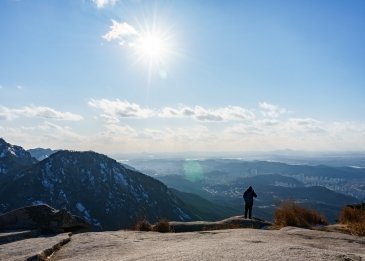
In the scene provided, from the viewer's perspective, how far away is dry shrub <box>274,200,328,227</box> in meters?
16.8

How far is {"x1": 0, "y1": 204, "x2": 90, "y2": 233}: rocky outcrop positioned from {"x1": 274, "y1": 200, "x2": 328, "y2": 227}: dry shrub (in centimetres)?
907

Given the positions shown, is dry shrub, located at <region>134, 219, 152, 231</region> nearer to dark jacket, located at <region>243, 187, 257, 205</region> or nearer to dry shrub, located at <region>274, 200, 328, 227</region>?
dry shrub, located at <region>274, 200, 328, 227</region>

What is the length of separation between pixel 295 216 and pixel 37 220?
424 inches

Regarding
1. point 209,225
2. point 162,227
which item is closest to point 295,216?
point 209,225

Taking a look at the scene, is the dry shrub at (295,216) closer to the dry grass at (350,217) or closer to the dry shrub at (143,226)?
the dry grass at (350,217)

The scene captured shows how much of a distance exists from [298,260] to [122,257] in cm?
408

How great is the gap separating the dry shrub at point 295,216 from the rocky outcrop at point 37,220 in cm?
907

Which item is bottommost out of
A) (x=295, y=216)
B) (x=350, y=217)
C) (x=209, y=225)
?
(x=209, y=225)

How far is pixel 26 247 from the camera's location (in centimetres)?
1147

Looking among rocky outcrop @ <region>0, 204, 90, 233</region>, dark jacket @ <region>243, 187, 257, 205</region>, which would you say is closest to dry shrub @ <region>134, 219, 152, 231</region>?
rocky outcrop @ <region>0, 204, 90, 233</region>

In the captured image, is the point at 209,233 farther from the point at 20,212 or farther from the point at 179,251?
the point at 20,212

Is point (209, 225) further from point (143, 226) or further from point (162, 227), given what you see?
point (143, 226)

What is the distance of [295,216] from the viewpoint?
1709 centimetres

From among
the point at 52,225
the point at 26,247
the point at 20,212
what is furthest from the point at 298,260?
the point at 20,212
